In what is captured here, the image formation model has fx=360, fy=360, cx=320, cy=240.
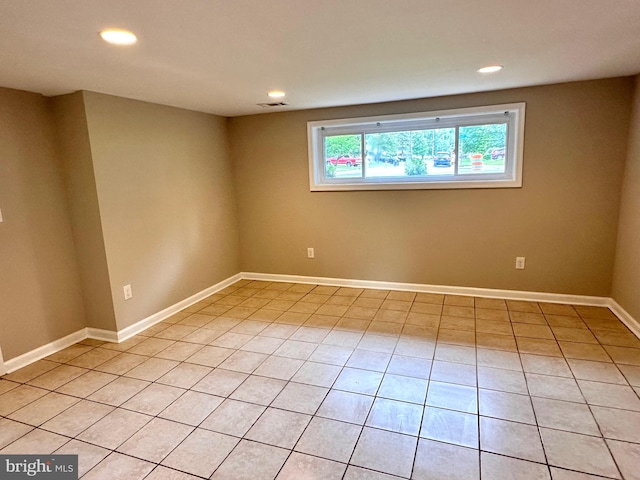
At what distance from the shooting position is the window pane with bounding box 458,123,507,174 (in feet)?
11.6

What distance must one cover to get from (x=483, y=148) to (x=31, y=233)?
399 cm

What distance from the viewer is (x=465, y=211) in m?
3.63

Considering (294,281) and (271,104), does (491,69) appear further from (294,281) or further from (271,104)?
(294,281)

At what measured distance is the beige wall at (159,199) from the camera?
2.93 meters

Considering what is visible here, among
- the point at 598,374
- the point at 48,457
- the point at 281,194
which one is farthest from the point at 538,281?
the point at 48,457

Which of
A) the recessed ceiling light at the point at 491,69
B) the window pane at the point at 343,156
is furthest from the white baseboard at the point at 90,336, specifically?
the recessed ceiling light at the point at 491,69

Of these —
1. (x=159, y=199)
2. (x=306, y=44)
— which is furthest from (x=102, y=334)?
(x=306, y=44)

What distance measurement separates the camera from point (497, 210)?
3.52 meters

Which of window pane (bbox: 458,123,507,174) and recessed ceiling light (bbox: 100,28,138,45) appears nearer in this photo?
recessed ceiling light (bbox: 100,28,138,45)

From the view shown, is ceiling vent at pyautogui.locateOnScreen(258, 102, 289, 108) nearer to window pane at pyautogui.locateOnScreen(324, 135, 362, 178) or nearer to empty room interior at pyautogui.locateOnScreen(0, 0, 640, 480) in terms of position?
empty room interior at pyautogui.locateOnScreen(0, 0, 640, 480)

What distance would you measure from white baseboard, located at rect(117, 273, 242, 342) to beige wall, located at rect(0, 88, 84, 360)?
46 centimetres

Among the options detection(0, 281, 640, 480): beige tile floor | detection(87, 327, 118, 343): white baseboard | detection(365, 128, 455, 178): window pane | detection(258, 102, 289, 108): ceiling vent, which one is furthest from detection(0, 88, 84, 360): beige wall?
detection(365, 128, 455, 178): window pane

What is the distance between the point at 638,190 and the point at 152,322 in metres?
4.26

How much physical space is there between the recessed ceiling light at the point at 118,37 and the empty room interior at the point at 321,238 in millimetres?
40
